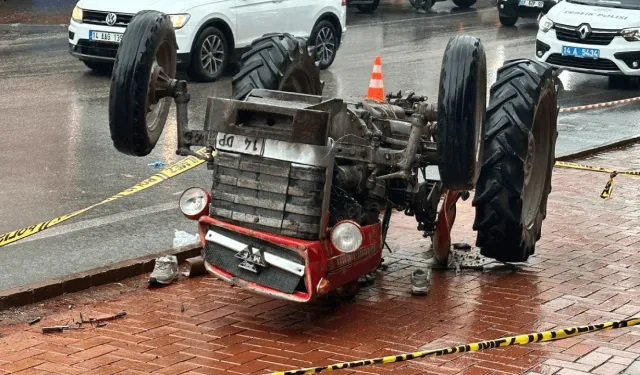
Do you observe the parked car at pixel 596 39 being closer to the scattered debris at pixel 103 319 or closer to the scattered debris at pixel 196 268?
the scattered debris at pixel 196 268

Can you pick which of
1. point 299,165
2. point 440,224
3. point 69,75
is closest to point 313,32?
point 69,75

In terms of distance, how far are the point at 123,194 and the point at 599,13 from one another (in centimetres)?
1051

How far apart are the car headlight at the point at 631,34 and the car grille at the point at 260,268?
1275 cm

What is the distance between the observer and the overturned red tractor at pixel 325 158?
7.90m

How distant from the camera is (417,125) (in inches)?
328

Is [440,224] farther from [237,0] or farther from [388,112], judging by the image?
[237,0]

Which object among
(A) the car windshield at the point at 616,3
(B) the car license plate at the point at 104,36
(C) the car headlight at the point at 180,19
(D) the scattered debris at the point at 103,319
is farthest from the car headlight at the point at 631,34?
(D) the scattered debris at the point at 103,319

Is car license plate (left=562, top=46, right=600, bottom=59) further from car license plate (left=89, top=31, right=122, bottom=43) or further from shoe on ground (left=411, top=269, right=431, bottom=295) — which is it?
shoe on ground (left=411, top=269, right=431, bottom=295)

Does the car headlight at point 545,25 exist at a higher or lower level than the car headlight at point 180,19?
lower

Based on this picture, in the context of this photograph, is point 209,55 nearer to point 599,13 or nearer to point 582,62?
point 582,62

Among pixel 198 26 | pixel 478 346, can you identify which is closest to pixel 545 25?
pixel 198 26

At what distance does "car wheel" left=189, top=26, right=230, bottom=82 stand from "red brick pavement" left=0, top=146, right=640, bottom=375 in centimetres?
875

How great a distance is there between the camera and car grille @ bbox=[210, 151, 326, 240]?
311 inches

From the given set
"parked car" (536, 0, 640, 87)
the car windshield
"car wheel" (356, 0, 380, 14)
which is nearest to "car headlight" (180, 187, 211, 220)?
"parked car" (536, 0, 640, 87)
